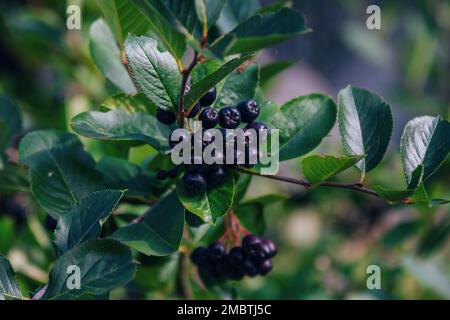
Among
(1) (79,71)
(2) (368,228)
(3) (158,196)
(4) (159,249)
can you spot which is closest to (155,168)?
(3) (158,196)

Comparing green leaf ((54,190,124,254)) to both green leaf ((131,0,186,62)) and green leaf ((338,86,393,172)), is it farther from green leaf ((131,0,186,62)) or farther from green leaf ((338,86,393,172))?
green leaf ((338,86,393,172))

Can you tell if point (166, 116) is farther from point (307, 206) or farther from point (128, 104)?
point (307, 206)

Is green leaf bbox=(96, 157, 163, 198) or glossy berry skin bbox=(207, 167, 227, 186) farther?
green leaf bbox=(96, 157, 163, 198)

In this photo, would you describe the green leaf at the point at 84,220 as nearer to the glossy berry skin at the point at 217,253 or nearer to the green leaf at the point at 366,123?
the glossy berry skin at the point at 217,253

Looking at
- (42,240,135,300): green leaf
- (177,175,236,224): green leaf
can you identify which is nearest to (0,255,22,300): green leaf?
(42,240,135,300): green leaf

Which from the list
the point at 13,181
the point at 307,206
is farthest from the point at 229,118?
the point at 307,206
